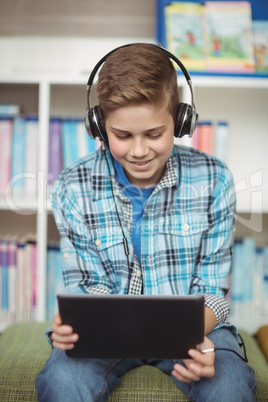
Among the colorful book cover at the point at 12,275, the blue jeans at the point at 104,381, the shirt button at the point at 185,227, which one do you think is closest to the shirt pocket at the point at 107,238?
the shirt button at the point at 185,227

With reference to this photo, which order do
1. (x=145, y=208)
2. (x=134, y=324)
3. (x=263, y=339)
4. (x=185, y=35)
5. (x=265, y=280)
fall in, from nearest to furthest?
(x=134, y=324) < (x=145, y=208) < (x=263, y=339) < (x=185, y=35) < (x=265, y=280)

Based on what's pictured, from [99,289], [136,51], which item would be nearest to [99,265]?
[99,289]

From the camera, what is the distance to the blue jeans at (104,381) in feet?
2.91

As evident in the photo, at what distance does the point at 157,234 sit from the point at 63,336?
354 millimetres

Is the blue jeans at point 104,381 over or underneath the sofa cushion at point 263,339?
over

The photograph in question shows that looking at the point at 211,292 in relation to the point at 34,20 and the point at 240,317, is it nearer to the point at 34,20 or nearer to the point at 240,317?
the point at 240,317

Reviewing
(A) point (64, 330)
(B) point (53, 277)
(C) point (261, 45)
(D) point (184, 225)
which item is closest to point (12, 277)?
(B) point (53, 277)

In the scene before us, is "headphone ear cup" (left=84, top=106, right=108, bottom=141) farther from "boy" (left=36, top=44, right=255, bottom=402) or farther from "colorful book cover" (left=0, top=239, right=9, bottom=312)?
"colorful book cover" (left=0, top=239, right=9, bottom=312)

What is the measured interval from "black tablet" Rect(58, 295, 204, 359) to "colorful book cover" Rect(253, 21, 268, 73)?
1163 millimetres

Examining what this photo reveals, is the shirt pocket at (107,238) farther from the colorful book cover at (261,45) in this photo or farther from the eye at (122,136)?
the colorful book cover at (261,45)

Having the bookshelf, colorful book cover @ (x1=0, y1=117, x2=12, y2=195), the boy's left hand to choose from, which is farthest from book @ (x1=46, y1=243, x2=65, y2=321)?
the boy's left hand

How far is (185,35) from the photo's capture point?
1.72 m

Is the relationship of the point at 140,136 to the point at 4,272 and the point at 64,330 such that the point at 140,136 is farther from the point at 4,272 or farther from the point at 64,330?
the point at 4,272

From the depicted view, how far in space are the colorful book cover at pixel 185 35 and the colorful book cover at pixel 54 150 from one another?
475 mm
